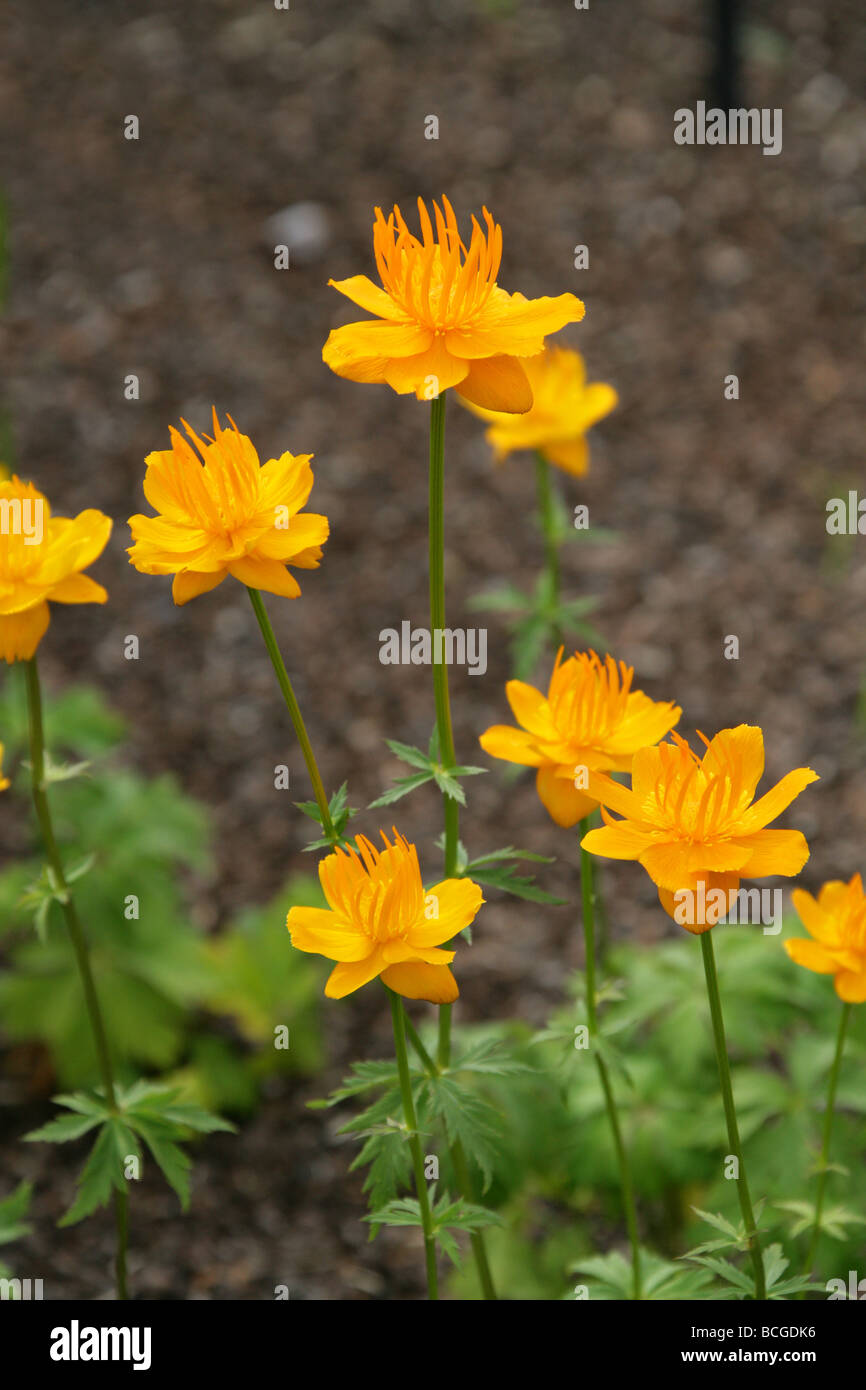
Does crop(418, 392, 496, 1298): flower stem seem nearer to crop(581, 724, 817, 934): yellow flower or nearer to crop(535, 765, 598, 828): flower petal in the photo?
crop(535, 765, 598, 828): flower petal

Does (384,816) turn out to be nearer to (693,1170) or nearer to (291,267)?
(693,1170)

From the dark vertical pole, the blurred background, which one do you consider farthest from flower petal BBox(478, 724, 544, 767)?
the dark vertical pole

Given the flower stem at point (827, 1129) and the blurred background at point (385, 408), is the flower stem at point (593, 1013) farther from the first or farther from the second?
the blurred background at point (385, 408)

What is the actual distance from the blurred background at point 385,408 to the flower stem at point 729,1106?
1.28 m

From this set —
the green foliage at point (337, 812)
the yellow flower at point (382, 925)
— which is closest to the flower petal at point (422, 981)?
the yellow flower at point (382, 925)

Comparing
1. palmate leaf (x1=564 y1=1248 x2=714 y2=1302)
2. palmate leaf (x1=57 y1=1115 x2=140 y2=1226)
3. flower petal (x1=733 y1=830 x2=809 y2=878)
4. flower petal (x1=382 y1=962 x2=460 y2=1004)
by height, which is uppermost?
flower petal (x1=733 y1=830 x2=809 y2=878)

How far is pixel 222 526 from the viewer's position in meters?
1.47

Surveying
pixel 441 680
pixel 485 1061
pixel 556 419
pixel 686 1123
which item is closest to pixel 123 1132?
pixel 485 1061

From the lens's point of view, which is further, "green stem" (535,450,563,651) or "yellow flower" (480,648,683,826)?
"green stem" (535,450,563,651)

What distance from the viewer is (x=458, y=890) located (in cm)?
150

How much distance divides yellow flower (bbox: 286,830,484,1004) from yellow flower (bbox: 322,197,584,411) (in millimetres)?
468

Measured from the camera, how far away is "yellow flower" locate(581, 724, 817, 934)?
54.9 inches

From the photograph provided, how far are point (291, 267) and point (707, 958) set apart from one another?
172 inches
